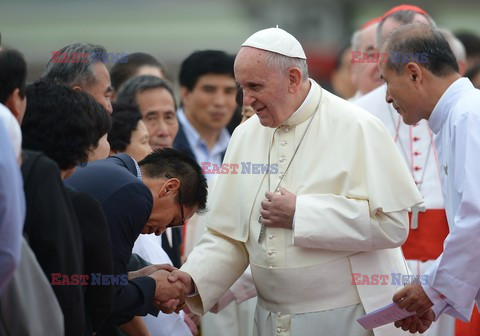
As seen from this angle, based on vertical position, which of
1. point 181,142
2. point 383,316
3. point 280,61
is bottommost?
point 383,316

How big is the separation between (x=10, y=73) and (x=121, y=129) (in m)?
2.16

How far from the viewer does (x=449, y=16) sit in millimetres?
19531

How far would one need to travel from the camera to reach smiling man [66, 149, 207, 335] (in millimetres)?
4438

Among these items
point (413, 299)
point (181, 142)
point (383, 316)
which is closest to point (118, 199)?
point (383, 316)

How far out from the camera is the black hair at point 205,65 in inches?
313

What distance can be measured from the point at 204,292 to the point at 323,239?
0.72 meters

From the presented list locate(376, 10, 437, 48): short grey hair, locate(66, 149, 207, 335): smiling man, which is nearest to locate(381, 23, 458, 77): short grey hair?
locate(66, 149, 207, 335): smiling man

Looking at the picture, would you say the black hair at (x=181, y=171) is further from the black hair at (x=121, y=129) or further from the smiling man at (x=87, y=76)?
the black hair at (x=121, y=129)

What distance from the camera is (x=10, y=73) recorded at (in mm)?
3824

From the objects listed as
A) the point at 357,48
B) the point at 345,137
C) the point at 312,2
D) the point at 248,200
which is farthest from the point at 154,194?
the point at 312,2

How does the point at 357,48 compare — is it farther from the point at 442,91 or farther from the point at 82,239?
the point at 82,239

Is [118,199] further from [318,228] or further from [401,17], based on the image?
[401,17]

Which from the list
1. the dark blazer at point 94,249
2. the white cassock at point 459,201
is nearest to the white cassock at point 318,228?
the white cassock at point 459,201

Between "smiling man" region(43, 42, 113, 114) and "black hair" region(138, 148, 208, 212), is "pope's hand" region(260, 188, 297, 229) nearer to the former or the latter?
"black hair" region(138, 148, 208, 212)
